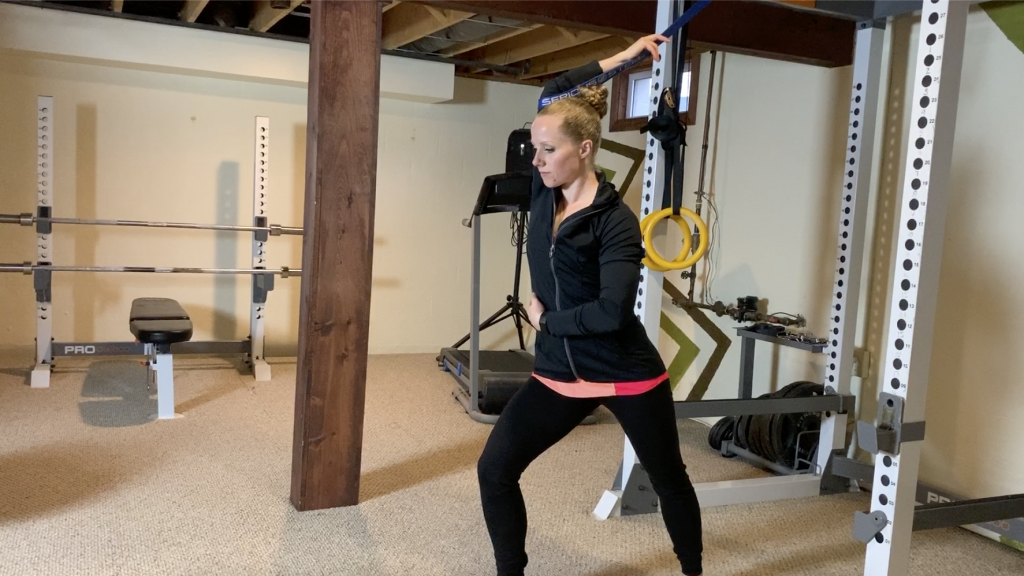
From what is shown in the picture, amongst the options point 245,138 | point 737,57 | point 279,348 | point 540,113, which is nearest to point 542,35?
point 737,57

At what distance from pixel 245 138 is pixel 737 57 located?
3.21 meters

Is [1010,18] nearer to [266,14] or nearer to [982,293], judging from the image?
[982,293]

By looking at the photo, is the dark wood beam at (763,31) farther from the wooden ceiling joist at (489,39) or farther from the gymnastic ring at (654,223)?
the wooden ceiling joist at (489,39)

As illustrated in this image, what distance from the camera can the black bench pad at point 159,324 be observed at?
12.2ft

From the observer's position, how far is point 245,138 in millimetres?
5359

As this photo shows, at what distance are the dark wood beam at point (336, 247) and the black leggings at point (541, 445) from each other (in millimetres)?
1017

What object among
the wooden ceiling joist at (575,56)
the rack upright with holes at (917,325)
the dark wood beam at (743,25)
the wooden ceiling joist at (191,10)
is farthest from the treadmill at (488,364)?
the rack upright with holes at (917,325)

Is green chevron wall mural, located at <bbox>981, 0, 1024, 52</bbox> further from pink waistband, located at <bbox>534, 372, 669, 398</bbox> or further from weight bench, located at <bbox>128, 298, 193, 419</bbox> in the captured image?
weight bench, located at <bbox>128, 298, 193, 419</bbox>

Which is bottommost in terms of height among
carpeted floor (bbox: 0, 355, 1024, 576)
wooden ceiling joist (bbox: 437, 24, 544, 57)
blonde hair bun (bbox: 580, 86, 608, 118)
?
carpeted floor (bbox: 0, 355, 1024, 576)

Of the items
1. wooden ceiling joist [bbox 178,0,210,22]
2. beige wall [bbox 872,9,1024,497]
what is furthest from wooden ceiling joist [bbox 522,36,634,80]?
wooden ceiling joist [bbox 178,0,210,22]

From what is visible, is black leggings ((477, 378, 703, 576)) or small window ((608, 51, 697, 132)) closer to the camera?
black leggings ((477, 378, 703, 576))

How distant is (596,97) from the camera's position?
6.21 ft

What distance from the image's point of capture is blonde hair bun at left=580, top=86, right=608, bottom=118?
188cm

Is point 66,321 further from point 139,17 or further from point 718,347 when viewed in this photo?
point 718,347
